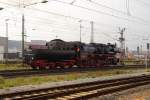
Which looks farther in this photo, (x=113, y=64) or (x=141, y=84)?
(x=113, y=64)

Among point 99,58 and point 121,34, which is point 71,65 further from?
point 121,34

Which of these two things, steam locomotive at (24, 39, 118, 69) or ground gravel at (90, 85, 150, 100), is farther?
steam locomotive at (24, 39, 118, 69)

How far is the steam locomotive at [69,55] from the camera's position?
122 ft

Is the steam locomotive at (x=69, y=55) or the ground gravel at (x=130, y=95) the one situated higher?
the steam locomotive at (x=69, y=55)

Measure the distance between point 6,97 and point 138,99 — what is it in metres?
6.02

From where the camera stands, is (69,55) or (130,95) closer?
(130,95)

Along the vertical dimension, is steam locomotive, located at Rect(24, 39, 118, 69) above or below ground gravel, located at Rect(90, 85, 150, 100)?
above

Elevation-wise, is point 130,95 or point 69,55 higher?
point 69,55

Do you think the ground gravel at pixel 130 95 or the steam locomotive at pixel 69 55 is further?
the steam locomotive at pixel 69 55

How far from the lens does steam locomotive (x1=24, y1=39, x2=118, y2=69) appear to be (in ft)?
122

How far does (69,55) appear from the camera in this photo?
41.0m

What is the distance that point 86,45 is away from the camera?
44281 mm

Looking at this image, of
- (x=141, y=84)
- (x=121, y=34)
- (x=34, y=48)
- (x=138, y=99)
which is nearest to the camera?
(x=138, y=99)

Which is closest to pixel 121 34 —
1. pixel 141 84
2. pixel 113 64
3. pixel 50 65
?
pixel 113 64
